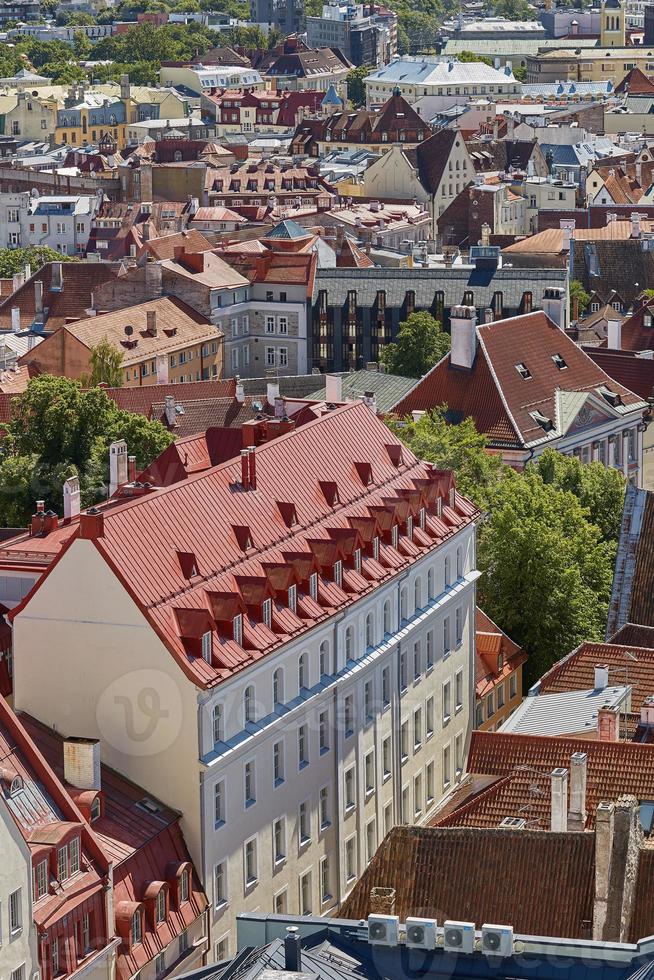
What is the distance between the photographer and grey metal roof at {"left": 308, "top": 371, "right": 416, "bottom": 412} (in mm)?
98000

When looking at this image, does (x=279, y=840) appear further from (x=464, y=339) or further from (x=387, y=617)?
(x=464, y=339)

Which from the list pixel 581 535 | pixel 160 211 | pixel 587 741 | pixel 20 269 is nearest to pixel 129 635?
pixel 587 741

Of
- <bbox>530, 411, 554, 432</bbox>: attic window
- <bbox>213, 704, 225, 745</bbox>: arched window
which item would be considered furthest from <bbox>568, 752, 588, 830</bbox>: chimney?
<bbox>530, 411, 554, 432</bbox>: attic window

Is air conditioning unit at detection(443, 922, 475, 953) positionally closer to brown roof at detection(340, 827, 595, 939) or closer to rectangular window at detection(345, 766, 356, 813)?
brown roof at detection(340, 827, 595, 939)

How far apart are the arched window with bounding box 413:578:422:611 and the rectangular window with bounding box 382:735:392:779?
411 cm

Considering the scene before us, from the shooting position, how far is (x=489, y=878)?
42.7 metres

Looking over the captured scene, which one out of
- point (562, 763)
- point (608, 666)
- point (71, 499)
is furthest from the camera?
point (71, 499)

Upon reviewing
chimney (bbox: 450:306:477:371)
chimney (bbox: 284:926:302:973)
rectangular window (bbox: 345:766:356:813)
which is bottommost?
rectangular window (bbox: 345:766:356:813)

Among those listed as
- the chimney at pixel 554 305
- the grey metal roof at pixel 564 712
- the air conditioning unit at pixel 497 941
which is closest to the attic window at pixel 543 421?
the chimney at pixel 554 305

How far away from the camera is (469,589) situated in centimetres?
6469

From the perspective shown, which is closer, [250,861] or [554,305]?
[250,861]

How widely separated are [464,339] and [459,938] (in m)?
58.1

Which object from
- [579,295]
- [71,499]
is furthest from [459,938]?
[579,295]

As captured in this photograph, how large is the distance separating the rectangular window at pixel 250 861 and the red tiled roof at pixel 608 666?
9.42 metres
